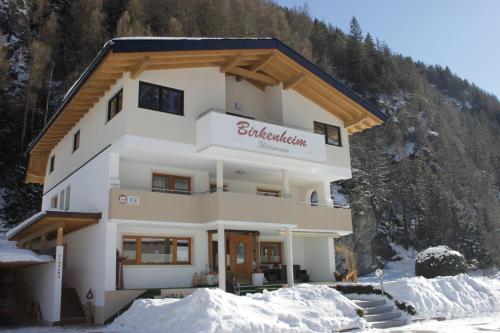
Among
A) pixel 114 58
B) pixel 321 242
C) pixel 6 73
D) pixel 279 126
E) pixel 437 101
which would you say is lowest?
pixel 321 242

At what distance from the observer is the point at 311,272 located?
2530 centimetres

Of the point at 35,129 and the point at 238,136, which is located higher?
the point at 35,129

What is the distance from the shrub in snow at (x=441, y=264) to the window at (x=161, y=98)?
1251 cm

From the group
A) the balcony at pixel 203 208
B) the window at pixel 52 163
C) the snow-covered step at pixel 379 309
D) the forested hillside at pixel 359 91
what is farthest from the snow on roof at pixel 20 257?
the forested hillside at pixel 359 91

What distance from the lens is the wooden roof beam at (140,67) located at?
57.9ft

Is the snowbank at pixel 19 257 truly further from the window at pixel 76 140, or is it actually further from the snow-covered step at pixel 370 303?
the snow-covered step at pixel 370 303

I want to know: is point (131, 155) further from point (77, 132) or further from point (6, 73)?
point (6, 73)

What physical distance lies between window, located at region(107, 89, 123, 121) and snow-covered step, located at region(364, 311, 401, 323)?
39.2 feet

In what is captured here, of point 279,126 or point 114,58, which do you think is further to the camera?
point 279,126

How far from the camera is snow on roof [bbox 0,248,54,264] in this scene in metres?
17.0

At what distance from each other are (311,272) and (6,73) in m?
35.0

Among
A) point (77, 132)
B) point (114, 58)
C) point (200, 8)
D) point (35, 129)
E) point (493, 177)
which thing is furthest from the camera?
point (493, 177)

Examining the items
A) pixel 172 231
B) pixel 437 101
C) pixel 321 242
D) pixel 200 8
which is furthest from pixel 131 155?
pixel 437 101

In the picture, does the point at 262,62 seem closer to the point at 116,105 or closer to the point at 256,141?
the point at 256,141
